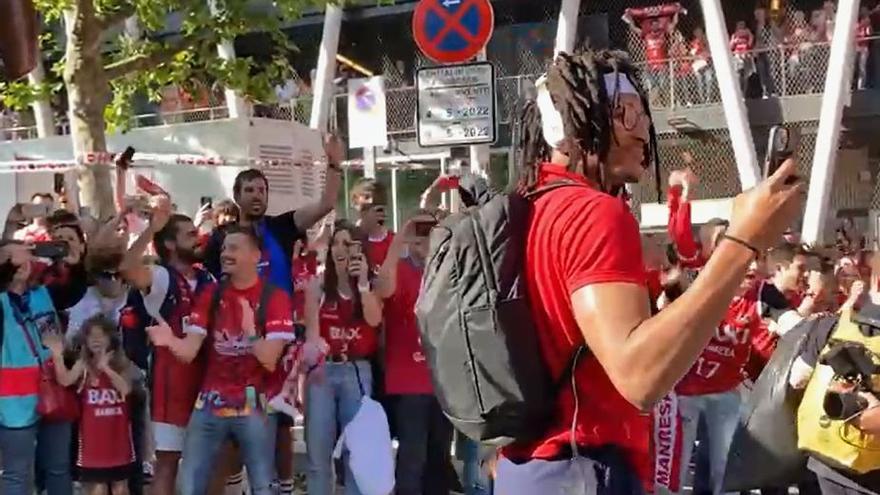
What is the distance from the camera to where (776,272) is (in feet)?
27.5

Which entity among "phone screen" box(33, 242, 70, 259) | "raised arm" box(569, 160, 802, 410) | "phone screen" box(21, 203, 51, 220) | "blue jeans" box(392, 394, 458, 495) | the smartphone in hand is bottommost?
"blue jeans" box(392, 394, 458, 495)

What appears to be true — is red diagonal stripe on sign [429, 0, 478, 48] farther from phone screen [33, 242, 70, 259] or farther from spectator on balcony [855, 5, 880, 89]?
spectator on balcony [855, 5, 880, 89]

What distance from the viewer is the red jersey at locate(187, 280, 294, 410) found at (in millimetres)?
6770

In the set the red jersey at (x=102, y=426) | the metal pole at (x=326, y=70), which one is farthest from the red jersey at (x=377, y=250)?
the metal pole at (x=326, y=70)

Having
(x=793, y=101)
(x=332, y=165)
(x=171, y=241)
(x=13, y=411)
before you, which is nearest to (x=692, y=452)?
(x=332, y=165)

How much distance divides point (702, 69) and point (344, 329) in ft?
52.6

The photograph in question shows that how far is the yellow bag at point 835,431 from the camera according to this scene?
15.6ft

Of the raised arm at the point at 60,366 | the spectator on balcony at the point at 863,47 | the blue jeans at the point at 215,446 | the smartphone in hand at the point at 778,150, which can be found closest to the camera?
the smartphone in hand at the point at 778,150

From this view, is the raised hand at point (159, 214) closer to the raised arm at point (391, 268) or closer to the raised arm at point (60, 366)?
the raised arm at point (60, 366)

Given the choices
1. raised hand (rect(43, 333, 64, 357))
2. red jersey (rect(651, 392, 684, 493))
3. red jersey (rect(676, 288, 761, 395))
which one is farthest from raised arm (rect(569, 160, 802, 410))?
raised hand (rect(43, 333, 64, 357))

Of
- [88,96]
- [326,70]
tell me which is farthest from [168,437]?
Result: [326,70]

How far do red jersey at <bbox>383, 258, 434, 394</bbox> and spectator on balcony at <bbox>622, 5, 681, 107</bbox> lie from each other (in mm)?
14624

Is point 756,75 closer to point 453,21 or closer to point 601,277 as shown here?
point 453,21

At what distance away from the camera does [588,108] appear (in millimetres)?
2959
